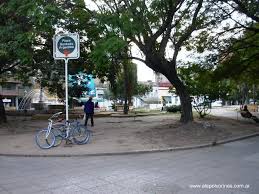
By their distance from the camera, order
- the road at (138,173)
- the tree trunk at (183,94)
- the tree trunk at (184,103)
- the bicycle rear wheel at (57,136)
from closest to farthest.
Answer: the road at (138,173), the bicycle rear wheel at (57,136), the tree trunk at (183,94), the tree trunk at (184,103)

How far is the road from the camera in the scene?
7078 mm

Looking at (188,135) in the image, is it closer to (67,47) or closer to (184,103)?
(184,103)

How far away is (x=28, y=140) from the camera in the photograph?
1435 centimetres

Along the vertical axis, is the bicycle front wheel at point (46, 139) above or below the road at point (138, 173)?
above

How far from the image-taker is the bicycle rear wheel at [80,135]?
13.2m

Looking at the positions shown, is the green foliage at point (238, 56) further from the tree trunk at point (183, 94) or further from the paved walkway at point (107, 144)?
the paved walkway at point (107, 144)

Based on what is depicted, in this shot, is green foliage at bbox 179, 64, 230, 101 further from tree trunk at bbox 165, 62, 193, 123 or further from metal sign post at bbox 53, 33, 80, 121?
metal sign post at bbox 53, 33, 80, 121

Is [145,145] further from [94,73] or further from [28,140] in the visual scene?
[94,73]

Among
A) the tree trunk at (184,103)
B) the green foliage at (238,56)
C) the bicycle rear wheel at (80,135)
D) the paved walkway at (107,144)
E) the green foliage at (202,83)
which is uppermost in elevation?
the green foliage at (238,56)

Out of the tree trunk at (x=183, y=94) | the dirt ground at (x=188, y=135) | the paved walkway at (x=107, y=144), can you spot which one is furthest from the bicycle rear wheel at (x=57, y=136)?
the tree trunk at (x=183, y=94)

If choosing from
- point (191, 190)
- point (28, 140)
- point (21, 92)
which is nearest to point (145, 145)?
point (28, 140)

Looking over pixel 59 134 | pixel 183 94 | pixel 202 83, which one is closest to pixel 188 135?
pixel 183 94

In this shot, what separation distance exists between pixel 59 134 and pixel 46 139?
634 millimetres

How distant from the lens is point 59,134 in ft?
42.3
